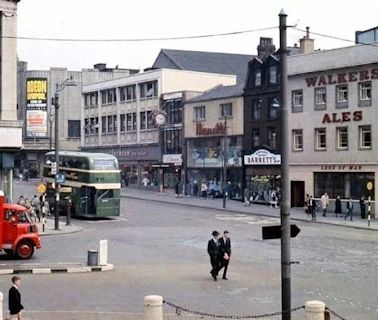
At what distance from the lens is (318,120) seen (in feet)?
192

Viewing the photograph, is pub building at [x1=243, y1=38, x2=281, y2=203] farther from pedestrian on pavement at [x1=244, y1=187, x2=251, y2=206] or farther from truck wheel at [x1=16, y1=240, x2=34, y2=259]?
truck wheel at [x1=16, y1=240, x2=34, y2=259]

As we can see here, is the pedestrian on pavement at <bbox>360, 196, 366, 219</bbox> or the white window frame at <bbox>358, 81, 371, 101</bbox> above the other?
the white window frame at <bbox>358, 81, 371, 101</bbox>

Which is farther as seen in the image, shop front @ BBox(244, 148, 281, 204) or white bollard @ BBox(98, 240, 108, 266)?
shop front @ BBox(244, 148, 281, 204)

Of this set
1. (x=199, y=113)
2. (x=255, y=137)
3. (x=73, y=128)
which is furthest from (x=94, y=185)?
(x=73, y=128)

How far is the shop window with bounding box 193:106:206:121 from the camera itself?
74094mm

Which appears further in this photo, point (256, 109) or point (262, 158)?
point (256, 109)

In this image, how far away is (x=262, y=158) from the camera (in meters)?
64.5

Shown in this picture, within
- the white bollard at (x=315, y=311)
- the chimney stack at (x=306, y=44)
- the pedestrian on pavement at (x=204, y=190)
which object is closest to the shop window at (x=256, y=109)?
the chimney stack at (x=306, y=44)

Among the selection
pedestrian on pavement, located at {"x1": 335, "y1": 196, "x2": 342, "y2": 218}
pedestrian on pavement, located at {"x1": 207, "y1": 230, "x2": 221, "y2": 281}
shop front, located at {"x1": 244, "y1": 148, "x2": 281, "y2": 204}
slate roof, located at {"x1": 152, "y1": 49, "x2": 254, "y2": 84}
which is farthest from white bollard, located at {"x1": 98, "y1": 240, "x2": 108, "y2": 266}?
slate roof, located at {"x1": 152, "y1": 49, "x2": 254, "y2": 84}

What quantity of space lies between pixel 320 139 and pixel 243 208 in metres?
8.10

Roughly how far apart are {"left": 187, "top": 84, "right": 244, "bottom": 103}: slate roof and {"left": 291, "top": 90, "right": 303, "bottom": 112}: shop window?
7922 mm

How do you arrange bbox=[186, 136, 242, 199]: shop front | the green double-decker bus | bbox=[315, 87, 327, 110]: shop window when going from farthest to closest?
bbox=[186, 136, 242, 199]: shop front, bbox=[315, 87, 327, 110]: shop window, the green double-decker bus

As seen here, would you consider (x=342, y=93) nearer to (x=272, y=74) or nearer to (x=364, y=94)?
(x=364, y=94)

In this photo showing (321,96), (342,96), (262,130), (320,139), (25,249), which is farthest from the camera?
(262,130)
